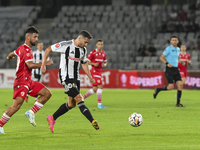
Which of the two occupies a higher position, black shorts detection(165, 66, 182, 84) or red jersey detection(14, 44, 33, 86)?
red jersey detection(14, 44, 33, 86)

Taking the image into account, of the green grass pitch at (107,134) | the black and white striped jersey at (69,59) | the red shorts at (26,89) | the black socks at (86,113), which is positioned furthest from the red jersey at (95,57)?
the black socks at (86,113)

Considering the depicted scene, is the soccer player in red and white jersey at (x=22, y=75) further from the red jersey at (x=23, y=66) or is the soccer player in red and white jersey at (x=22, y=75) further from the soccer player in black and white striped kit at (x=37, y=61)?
the soccer player in black and white striped kit at (x=37, y=61)

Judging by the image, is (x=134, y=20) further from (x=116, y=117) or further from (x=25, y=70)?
(x=25, y=70)

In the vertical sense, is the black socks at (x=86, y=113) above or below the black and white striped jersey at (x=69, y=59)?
below

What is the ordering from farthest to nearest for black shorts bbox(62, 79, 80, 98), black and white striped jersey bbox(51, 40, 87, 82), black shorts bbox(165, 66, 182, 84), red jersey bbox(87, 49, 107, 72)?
red jersey bbox(87, 49, 107, 72) → black shorts bbox(165, 66, 182, 84) → black and white striped jersey bbox(51, 40, 87, 82) → black shorts bbox(62, 79, 80, 98)

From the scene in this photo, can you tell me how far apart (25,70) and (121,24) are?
22.5 meters

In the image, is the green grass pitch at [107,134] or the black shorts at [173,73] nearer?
the green grass pitch at [107,134]

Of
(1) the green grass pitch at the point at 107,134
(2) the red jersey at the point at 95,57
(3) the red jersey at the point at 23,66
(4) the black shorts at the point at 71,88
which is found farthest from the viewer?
(2) the red jersey at the point at 95,57

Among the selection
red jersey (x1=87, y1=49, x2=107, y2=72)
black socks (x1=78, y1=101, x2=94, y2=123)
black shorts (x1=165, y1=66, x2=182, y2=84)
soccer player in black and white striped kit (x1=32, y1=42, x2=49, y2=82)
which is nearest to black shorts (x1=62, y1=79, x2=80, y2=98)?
black socks (x1=78, y1=101, x2=94, y2=123)

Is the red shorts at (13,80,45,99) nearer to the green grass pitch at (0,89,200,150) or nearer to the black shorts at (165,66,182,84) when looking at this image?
the green grass pitch at (0,89,200,150)

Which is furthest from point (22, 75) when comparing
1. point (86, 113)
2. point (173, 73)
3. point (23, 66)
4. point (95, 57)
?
point (173, 73)

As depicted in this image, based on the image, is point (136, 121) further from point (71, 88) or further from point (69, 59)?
point (69, 59)

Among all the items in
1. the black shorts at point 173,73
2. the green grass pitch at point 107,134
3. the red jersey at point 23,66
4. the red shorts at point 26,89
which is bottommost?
the green grass pitch at point 107,134

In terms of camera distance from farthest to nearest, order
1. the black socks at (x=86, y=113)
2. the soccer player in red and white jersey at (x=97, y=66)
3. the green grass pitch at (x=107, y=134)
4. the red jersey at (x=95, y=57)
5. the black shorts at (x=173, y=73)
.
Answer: the red jersey at (x=95, y=57) → the soccer player in red and white jersey at (x=97, y=66) → the black shorts at (x=173, y=73) → the black socks at (x=86, y=113) → the green grass pitch at (x=107, y=134)
